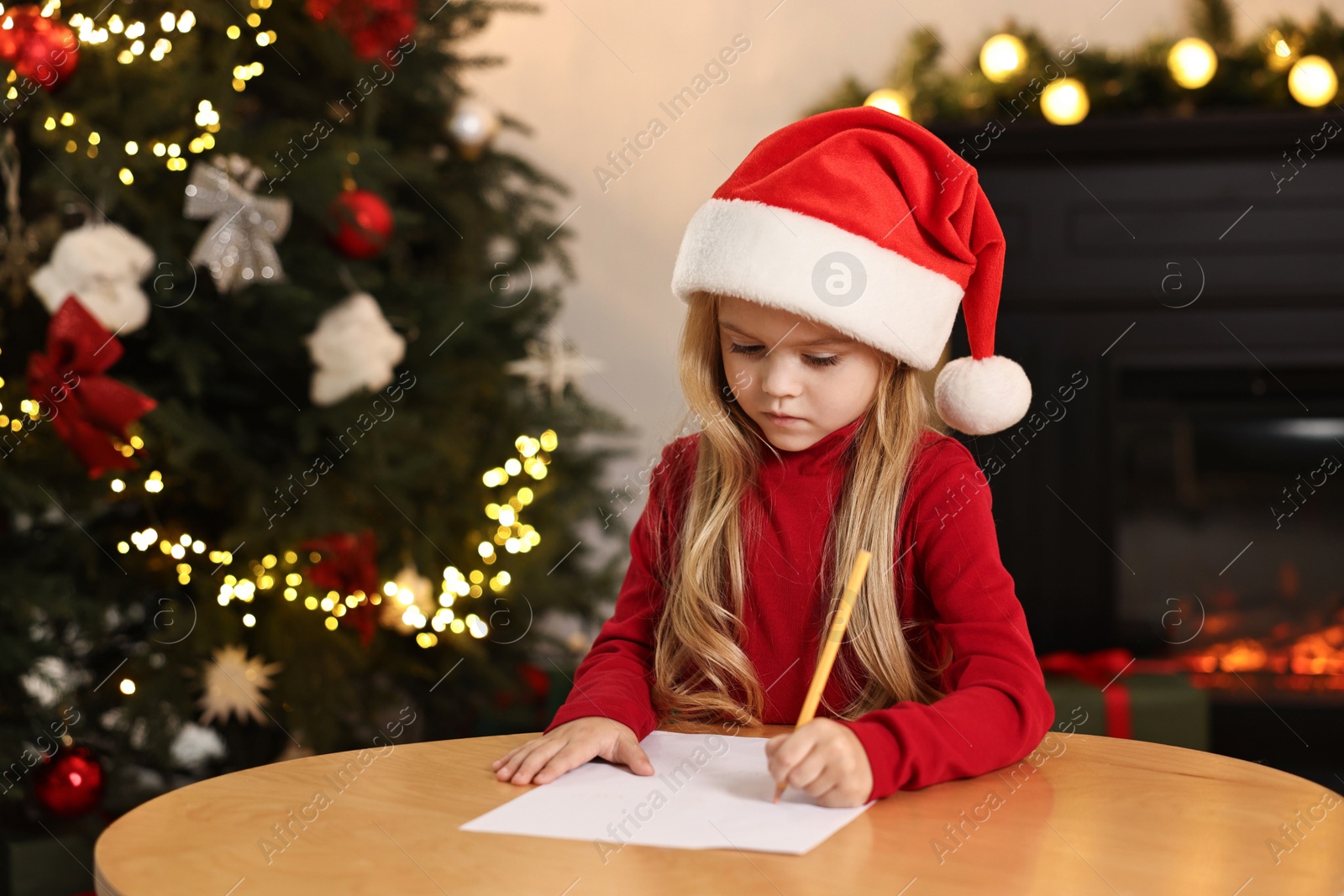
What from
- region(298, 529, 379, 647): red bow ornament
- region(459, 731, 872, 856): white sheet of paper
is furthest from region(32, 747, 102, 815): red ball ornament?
region(459, 731, 872, 856): white sheet of paper

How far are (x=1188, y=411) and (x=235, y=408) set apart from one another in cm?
183

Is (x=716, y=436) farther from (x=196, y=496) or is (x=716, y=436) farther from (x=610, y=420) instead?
(x=610, y=420)

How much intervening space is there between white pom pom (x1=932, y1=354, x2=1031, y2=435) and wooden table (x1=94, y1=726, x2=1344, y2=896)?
11.5 inches

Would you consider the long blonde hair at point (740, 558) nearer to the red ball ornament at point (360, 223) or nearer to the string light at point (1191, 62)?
the red ball ornament at point (360, 223)

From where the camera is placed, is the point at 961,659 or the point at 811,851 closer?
the point at 811,851

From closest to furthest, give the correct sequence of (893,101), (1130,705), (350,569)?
1. (350,569)
2. (1130,705)
3. (893,101)

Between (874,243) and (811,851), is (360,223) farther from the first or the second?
(811,851)

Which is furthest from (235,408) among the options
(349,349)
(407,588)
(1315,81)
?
(1315,81)

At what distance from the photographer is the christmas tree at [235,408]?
144 cm

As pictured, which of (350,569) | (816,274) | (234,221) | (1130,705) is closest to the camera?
(816,274)

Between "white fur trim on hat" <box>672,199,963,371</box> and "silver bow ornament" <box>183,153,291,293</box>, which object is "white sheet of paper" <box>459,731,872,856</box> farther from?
"silver bow ornament" <box>183,153,291,293</box>

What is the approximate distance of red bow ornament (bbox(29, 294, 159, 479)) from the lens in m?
1.39

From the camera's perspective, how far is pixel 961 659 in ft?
2.76

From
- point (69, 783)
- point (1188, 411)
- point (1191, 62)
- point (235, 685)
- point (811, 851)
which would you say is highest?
point (1191, 62)
